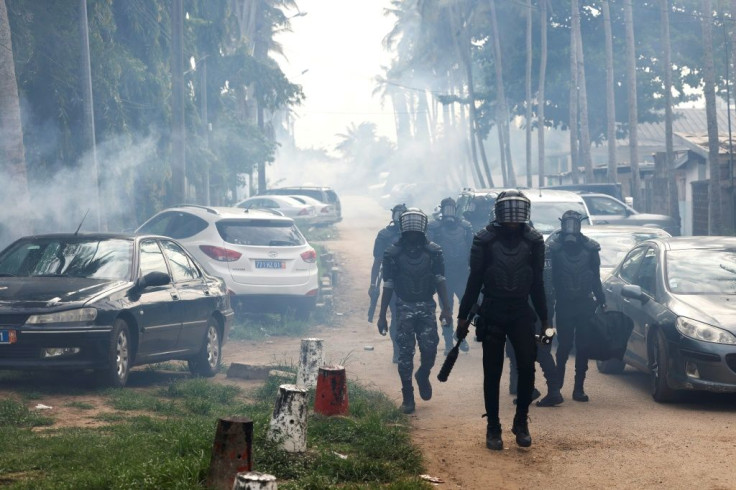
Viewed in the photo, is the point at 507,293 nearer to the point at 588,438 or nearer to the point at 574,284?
the point at 588,438

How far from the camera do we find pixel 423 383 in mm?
10398

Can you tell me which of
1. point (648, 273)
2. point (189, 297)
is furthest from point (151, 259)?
point (648, 273)

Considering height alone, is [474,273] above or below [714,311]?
above

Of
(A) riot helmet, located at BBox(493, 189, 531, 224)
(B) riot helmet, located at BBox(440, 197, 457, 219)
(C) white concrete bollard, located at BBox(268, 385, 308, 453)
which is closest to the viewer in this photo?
(C) white concrete bollard, located at BBox(268, 385, 308, 453)

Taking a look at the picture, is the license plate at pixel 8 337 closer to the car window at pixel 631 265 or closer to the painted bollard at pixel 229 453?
the painted bollard at pixel 229 453

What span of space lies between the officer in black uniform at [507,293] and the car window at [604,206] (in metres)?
17.7

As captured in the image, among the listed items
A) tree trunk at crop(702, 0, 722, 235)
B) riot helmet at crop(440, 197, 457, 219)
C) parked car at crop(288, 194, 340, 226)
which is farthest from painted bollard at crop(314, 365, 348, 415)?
parked car at crop(288, 194, 340, 226)

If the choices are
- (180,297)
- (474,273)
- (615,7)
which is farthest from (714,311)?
(615,7)

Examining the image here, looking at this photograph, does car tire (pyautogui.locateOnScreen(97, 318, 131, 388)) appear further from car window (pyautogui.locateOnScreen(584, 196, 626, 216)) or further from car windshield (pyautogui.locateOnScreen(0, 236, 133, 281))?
car window (pyautogui.locateOnScreen(584, 196, 626, 216))

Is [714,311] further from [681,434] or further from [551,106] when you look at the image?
[551,106]

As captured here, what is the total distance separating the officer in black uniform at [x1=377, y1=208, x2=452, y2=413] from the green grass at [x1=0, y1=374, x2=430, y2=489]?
0.89 metres

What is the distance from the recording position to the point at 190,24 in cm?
3016

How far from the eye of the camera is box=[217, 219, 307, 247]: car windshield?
1622 centimetres

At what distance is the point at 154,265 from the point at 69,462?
205 inches
